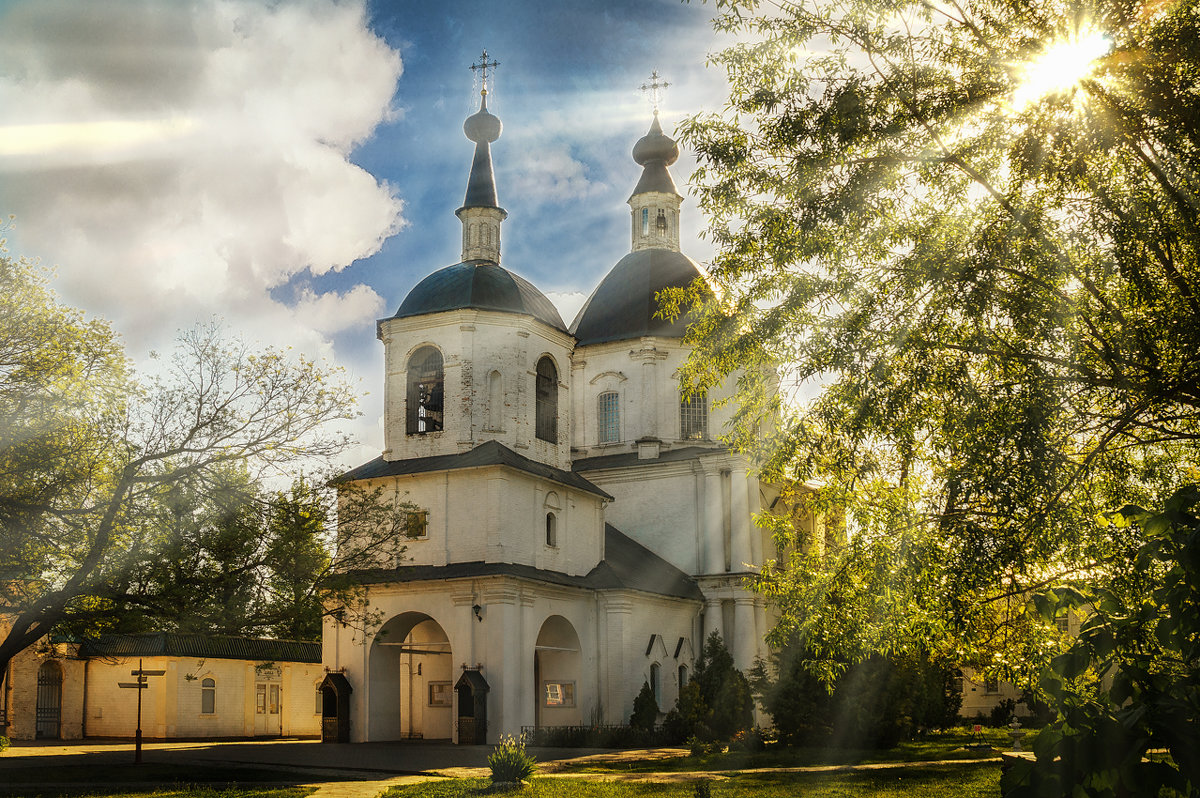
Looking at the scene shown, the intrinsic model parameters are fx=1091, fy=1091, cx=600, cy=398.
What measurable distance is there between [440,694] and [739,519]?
9.88 m

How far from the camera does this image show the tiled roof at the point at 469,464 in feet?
85.3

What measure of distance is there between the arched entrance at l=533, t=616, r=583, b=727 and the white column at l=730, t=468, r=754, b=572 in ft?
20.3

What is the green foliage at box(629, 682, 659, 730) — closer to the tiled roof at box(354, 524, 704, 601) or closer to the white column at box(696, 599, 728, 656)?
the tiled roof at box(354, 524, 704, 601)

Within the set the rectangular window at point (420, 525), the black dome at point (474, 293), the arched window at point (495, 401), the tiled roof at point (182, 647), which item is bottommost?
the tiled roof at point (182, 647)

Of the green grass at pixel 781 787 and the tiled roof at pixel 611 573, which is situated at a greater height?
the tiled roof at pixel 611 573

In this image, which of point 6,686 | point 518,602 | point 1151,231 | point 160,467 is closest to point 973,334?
point 1151,231

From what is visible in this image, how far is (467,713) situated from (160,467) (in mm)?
11782

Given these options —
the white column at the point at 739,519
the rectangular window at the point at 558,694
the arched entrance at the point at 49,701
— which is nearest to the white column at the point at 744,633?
the white column at the point at 739,519

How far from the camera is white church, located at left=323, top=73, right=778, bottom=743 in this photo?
25.7 m

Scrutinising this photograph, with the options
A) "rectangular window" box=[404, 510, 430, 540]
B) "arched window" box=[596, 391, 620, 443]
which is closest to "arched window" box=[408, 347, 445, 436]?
"rectangular window" box=[404, 510, 430, 540]

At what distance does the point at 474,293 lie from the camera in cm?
2814

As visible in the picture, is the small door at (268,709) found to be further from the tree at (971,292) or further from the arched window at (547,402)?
the tree at (971,292)

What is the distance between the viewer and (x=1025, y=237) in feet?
35.8

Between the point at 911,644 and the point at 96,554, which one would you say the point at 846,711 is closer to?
the point at 911,644
